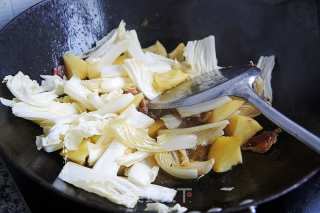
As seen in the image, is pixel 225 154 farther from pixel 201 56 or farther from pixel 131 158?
pixel 201 56

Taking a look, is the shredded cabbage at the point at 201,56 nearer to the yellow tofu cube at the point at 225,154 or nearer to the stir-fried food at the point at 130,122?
the stir-fried food at the point at 130,122

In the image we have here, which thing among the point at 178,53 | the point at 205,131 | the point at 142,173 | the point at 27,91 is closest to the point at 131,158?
the point at 142,173

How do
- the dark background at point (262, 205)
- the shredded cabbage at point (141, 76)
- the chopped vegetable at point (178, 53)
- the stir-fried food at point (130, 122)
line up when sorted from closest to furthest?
1. the dark background at point (262, 205)
2. the stir-fried food at point (130, 122)
3. the shredded cabbage at point (141, 76)
4. the chopped vegetable at point (178, 53)

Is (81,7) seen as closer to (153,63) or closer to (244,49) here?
(153,63)

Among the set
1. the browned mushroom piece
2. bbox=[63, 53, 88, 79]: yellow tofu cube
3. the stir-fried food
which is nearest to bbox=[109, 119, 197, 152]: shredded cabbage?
the stir-fried food

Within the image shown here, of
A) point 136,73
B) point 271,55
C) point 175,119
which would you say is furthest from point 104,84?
point 271,55

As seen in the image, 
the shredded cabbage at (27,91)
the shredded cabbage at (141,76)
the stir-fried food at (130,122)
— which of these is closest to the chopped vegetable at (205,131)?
the stir-fried food at (130,122)

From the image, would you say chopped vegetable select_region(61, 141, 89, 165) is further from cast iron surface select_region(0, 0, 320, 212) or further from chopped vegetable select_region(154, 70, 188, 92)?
chopped vegetable select_region(154, 70, 188, 92)
